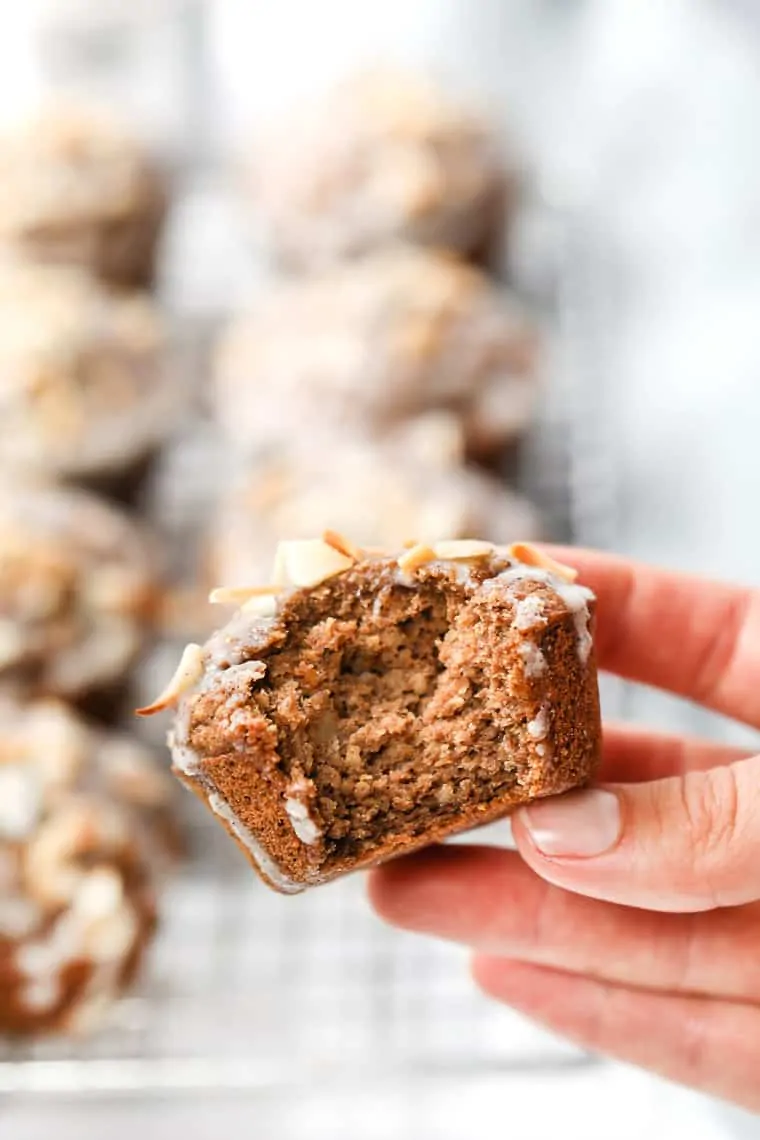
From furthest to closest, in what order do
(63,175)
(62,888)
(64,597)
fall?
(63,175) → (64,597) → (62,888)

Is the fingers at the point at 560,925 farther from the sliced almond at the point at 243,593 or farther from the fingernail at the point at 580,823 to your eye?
the sliced almond at the point at 243,593

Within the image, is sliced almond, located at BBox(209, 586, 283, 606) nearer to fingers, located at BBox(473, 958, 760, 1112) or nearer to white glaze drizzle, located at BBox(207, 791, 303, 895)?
white glaze drizzle, located at BBox(207, 791, 303, 895)

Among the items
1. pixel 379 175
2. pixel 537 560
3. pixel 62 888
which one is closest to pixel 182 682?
pixel 537 560

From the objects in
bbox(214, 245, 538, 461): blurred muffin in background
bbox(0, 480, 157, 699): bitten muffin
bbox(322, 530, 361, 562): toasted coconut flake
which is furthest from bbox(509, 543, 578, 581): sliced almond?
bbox(214, 245, 538, 461): blurred muffin in background

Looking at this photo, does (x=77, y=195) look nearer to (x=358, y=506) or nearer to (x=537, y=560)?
(x=358, y=506)

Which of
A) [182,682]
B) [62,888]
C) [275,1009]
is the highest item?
[182,682]

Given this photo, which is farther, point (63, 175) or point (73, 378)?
point (63, 175)
